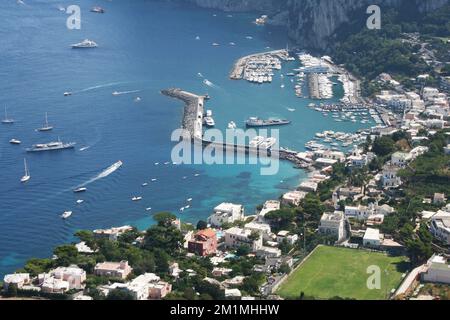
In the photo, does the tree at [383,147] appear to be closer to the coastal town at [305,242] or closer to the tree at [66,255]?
the coastal town at [305,242]

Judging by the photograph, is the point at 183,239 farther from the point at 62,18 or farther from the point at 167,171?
the point at 62,18

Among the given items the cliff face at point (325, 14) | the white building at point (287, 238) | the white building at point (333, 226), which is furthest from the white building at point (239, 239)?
the cliff face at point (325, 14)

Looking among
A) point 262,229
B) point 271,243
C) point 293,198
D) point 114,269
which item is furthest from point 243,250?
point 293,198

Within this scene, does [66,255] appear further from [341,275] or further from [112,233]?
[341,275]

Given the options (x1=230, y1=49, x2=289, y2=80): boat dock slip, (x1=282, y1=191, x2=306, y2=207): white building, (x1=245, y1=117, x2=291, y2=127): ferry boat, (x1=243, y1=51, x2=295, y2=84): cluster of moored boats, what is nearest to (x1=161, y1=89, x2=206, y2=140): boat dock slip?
(x1=245, y1=117, x2=291, y2=127): ferry boat

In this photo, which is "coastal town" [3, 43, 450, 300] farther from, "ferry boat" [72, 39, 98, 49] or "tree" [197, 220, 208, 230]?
"ferry boat" [72, 39, 98, 49]
